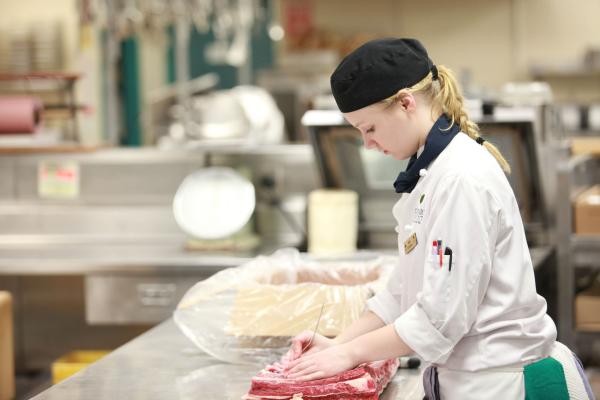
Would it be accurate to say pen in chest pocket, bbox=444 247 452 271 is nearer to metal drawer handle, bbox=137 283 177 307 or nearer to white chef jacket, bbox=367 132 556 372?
white chef jacket, bbox=367 132 556 372

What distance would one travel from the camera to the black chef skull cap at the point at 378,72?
149 cm

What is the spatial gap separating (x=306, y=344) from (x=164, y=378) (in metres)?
0.34

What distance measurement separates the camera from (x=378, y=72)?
1.49 metres

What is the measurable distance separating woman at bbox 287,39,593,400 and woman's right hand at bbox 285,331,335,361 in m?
0.14

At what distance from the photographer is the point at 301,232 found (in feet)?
11.9

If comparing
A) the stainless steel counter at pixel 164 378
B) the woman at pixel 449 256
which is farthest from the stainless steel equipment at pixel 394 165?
the woman at pixel 449 256

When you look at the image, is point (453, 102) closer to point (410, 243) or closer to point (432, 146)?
point (432, 146)

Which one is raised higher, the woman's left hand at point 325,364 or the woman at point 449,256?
the woman at point 449,256

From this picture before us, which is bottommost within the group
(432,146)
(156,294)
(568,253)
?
(156,294)

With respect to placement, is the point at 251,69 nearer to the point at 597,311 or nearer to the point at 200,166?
the point at 200,166

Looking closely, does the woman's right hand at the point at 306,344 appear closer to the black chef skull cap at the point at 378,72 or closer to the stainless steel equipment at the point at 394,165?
the black chef skull cap at the point at 378,72

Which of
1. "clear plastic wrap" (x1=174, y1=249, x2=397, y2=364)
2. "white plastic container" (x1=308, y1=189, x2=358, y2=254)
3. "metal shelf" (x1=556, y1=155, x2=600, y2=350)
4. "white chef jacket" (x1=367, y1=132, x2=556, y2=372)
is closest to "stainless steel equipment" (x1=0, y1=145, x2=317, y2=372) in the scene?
"white plastic container" (x1=308, y1=189, x2=358, y2=254)

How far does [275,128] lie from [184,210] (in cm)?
71

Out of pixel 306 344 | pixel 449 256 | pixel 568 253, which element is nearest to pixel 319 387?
pixel 306 344
